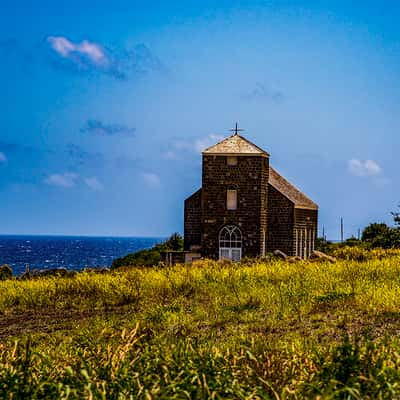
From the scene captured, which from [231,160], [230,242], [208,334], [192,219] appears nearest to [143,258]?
[192,219]

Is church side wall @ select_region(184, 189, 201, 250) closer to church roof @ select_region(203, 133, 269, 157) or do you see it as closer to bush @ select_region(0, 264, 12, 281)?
church roof @ select_region(203, 133, 269, 157)

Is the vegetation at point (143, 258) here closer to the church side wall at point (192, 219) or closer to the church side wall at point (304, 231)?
the church side wall at point (192, 219)

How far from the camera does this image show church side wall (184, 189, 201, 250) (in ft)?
148

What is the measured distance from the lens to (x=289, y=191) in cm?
4656

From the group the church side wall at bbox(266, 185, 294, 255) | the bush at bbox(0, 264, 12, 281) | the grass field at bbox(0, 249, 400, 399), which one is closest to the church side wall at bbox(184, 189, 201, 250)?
the church side wall at bbox(266, 185, 294, 255)

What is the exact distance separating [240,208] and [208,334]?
99.6ft

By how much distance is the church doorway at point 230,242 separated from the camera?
4275cm

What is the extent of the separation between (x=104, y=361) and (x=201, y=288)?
395 inches

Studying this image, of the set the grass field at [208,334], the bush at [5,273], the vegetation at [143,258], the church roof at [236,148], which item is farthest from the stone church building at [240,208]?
the bush at [5,273]

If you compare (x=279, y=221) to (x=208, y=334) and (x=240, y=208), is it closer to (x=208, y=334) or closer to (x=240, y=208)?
(x=240, y=208)

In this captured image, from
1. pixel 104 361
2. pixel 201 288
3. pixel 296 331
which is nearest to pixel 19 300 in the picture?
pixel 201 288

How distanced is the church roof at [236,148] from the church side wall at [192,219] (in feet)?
10.6

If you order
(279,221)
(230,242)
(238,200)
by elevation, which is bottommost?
(230,242)

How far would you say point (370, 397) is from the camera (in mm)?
6055
